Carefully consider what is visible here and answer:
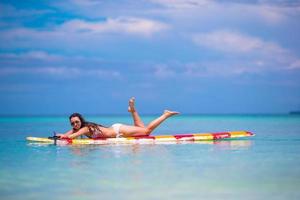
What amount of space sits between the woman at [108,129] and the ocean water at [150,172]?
48 cm

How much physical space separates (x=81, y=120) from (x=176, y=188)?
5344 mm

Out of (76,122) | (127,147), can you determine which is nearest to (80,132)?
(76,122)

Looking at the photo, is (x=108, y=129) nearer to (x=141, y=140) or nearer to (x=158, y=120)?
(x=141, y=140)

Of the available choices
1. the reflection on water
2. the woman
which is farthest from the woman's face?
the reflection on water

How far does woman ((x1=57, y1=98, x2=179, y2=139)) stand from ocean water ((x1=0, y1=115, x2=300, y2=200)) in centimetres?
48

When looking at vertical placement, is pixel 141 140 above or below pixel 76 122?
below

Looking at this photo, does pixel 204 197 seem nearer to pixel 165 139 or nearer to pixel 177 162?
pixel 177 162

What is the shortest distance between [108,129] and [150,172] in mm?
4427

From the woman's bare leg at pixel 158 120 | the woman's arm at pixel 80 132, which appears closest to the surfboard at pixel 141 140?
the woman's arm at pixel 80 132

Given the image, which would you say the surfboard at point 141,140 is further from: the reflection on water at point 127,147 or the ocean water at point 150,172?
the ocean water at point 150,172

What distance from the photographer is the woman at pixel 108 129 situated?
10883 mm

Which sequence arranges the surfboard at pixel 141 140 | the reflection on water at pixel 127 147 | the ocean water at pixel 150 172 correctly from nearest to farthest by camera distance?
the ocean water at pixel 150 172 → the reflection on water at pixel 127 147 → the surfboard at pixel 141 140

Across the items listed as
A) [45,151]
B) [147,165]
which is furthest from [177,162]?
[45,151]

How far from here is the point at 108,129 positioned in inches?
448
